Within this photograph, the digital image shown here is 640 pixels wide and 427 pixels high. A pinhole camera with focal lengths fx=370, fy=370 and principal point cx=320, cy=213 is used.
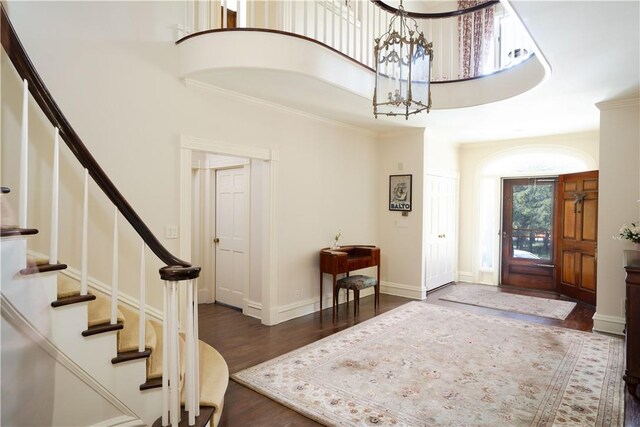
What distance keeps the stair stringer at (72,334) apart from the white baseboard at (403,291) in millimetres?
4317

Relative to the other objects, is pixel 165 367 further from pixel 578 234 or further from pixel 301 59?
pixel 578 234

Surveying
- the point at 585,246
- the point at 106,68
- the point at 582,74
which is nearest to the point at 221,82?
the point at 106,68

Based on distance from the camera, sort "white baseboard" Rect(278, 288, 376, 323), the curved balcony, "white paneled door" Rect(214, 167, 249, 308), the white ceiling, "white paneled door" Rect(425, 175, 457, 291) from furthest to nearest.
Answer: "white paneled door" Rect(425, 175, 457, 291) → "white paneled door" Rect(214, 167, 249, 308) → "white baseboard" Rect(278, 288, 376, 323) → the curved balcony → the white ceiling

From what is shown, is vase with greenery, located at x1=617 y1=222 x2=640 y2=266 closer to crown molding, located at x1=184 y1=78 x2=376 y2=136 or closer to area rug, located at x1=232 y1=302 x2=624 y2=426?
area rug, located at x1=232 y1=302 x2=624 y2=426

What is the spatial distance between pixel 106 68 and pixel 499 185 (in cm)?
638

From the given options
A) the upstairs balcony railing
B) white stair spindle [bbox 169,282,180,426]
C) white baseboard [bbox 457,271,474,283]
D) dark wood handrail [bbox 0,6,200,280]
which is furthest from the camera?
white baseboard [bbox 457,271,474,283]

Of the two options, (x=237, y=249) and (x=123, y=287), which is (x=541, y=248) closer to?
(x=237, y=249)

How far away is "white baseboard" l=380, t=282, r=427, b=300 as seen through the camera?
574 centimetres

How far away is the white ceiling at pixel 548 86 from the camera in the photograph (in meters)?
2.48

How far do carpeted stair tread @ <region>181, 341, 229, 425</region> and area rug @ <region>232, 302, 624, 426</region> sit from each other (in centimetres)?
27

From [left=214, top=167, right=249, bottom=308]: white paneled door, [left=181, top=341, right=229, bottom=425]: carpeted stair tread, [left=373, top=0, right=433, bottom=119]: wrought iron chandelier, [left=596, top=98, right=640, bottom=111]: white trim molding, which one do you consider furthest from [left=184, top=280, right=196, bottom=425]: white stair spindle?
[left=596, top=98, right=640, bottom=111]: white trim molding

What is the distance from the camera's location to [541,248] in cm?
648

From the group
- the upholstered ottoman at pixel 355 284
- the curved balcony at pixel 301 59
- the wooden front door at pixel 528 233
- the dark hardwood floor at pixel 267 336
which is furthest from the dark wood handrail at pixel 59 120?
the wooden front door at pixel 528 233

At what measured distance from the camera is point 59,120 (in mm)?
1978
